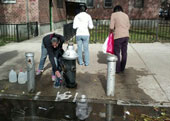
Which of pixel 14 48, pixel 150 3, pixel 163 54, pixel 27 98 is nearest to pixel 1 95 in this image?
pixel 27 98

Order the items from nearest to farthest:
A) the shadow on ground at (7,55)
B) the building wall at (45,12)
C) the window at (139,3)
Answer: the shadow on ground at (7,55) < the building wall at (45,12) < the window at (139,3)

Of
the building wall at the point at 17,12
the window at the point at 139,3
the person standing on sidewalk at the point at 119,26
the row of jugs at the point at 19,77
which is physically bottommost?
the row of jugs at the point at 19,77

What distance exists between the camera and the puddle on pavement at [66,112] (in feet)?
11.7

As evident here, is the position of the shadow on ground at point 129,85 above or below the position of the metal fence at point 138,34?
below

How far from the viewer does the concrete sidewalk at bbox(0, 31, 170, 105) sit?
442 centimetres

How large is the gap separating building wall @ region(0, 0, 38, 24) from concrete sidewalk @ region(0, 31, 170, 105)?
23.0 ft

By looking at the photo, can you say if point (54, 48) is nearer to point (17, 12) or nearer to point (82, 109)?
point (82, 109)

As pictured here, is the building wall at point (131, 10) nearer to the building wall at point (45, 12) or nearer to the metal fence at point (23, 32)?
the building wall at point (45, 12)

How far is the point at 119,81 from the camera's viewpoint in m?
5.34

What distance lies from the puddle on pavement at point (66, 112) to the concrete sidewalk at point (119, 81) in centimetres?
26

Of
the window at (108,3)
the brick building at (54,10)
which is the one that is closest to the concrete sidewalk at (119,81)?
the brick building at (54,10)

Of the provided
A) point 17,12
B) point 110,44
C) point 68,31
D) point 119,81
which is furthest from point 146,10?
point 119,81

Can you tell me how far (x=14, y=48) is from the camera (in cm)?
962

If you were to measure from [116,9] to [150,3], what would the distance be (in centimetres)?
2013
